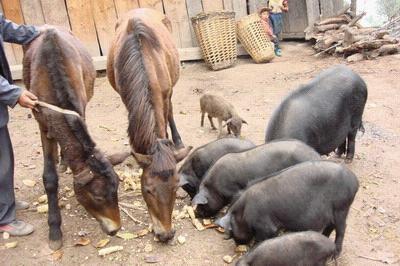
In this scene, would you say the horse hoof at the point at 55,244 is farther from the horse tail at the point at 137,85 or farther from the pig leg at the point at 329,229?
the pig leg at the point at 329,229

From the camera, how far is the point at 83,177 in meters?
3.56

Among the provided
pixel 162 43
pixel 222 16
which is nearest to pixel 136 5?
pixel 222 16

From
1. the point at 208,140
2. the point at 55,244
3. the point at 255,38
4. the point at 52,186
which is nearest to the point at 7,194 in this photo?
the point at 52,186

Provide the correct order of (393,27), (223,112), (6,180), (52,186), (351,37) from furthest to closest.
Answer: (393,27), (351,37), (223,112), (6,180), (52,186)

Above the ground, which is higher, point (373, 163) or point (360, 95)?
point (360, 95)

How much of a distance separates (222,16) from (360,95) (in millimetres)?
4549

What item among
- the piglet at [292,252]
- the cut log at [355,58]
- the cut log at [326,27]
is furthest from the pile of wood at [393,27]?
the piglet at [292,252]

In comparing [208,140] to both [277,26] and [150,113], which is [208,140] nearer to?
[150,113]

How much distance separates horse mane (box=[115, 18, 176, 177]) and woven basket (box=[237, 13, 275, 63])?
16.7 ft

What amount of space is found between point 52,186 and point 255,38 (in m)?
6.33

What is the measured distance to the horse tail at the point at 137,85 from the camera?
3790 mm

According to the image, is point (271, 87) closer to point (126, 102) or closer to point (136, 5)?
point (136, 5)

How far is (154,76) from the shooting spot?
4230mm

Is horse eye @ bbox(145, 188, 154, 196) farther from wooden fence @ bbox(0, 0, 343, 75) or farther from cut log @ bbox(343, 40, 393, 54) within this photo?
cut log @ bbox(343, 40, 393, 54)
